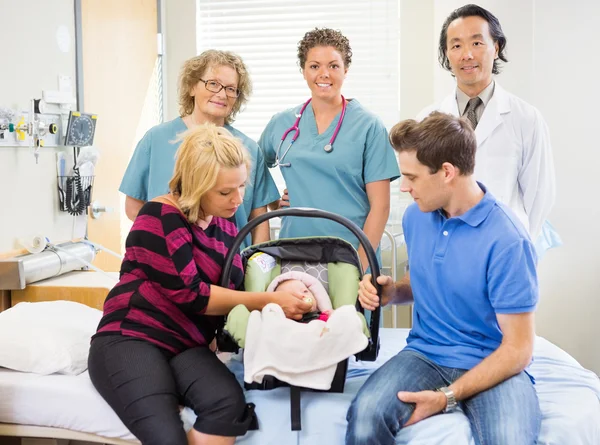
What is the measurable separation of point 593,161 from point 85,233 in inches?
88.7

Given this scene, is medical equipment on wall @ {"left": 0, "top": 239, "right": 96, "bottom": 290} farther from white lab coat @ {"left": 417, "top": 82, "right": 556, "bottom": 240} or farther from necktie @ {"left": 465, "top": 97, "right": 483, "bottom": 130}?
necktie @ {"left": 465, "top": 97, "right": 483, "bottom": 130}

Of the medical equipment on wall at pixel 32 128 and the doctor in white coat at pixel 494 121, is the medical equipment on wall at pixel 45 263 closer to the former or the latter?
the medical equipment on wall at pixel 32 128

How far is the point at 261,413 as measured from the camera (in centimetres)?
158

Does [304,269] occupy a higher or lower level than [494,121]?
lower

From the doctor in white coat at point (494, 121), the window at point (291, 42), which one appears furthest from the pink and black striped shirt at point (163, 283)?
the window at point (291, 42)

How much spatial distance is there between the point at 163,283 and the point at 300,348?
1.14 feet

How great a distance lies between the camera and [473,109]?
228 cm

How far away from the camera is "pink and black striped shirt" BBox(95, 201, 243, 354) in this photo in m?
1.57

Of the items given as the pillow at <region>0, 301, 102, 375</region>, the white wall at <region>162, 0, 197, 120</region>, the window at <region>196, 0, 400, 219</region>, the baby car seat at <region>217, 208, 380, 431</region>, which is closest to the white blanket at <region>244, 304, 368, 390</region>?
the baby car seat at <region>217, 208, 380, 431</region>

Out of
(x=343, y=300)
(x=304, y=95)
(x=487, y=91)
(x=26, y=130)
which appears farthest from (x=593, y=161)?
(x=26, y=130)

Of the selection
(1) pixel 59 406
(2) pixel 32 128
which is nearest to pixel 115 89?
(2) pixel 32 128

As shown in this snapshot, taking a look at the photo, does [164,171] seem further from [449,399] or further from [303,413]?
[449,399]

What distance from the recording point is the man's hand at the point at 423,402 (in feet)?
4.92

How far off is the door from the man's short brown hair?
1744 mm
